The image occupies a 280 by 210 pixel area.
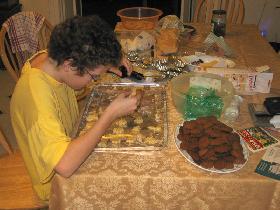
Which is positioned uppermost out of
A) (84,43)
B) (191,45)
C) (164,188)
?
(84,43)

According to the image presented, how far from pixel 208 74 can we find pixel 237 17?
1.38 meters

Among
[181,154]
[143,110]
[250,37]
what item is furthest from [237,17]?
[181,154]

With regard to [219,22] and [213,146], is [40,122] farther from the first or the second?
[219,22]

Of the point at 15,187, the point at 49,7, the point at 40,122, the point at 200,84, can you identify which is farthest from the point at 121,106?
the point at 49,7

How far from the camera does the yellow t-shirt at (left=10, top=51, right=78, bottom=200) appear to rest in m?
0.92

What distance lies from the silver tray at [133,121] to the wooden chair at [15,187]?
1.12ft

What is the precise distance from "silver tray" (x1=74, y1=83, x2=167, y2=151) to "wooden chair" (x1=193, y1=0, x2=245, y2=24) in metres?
1.36

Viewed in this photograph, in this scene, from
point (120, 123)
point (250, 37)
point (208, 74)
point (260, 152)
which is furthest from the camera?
point (250, 37)

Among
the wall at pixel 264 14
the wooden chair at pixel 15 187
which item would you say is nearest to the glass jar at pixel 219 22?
the wooden chair at pixel 15 187

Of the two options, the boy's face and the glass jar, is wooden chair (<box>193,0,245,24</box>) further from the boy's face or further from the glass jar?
the boy's face

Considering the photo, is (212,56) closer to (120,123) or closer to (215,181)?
(120,123)

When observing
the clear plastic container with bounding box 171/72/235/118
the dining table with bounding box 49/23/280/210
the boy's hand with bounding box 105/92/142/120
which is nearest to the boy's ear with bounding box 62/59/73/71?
the boy's hand with bounding box 105/92/142/120

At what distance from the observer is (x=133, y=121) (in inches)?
45.6

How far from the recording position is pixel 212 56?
63.5 inches
